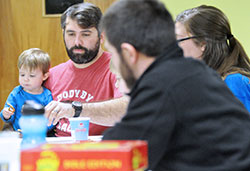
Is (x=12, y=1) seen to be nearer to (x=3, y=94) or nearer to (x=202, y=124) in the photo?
(x=3, y=94)

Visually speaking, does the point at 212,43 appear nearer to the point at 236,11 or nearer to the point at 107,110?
the point at 107,110

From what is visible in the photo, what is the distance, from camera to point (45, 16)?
10.9 feet

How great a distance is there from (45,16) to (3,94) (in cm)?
85

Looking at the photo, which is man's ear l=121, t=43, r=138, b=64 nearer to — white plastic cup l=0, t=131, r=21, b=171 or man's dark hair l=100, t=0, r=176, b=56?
man's dark hair l=100, t=0, r=176, b=56

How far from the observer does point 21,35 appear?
3.35 meters

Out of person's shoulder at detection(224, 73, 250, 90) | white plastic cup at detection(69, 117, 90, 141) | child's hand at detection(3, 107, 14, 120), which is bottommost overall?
child's hand at detection(3, 107, 14, 120)

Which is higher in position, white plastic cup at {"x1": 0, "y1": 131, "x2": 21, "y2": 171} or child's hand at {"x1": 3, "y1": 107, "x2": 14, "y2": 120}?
white plastic cup at {"x1": 0, "y1": 131, "x2": 21, "y2": 171}

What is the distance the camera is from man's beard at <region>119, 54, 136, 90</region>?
0.91 metres

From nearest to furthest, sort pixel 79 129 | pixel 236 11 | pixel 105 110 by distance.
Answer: pixel 79 129, pixel 105 110, pixel 236 11

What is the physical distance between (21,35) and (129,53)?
269cm

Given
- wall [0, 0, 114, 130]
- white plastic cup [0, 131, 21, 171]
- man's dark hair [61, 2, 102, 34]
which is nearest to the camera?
white plastic cup [0, 131, 21, 171]

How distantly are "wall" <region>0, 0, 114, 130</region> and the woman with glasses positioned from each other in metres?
1.77

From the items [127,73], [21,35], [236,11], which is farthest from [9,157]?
[21,35]

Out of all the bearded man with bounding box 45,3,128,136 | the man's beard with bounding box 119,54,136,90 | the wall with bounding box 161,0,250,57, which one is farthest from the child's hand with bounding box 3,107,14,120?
the wall with bounding box 161,0,250,57
